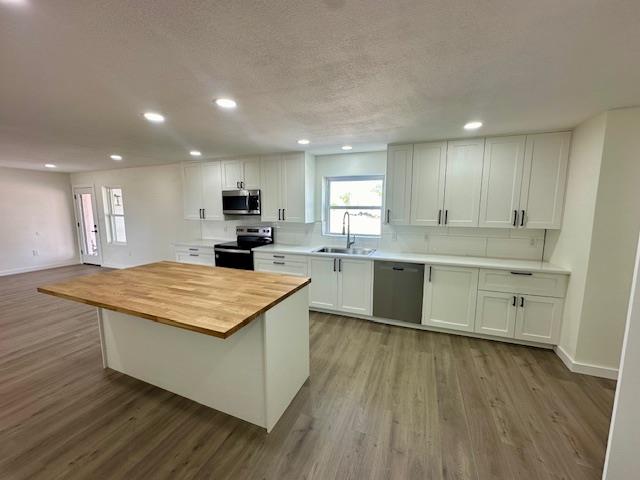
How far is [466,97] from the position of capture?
1.92 meters

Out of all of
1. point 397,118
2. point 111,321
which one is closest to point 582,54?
point 397,118

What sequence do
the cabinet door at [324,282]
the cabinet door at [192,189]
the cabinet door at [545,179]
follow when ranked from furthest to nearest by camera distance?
the cabinet door at [192,189] < the cabinet door at [324,282] < the cabinet door at [545,179]

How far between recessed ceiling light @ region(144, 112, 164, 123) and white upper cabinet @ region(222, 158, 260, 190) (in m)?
1.77

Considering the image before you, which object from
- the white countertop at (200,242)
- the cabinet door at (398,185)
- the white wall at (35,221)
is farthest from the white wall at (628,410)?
the white wall at (35,221)

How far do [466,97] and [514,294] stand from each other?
2.14m

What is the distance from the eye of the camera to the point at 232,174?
4406 mm

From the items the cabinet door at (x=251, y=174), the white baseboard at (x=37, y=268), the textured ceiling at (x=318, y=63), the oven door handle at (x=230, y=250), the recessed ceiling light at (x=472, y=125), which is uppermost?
the recessed ceiling light at (x=472, y=125)

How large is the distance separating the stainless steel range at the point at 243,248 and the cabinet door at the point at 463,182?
2.86m

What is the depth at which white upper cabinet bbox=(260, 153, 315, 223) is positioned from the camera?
394cm

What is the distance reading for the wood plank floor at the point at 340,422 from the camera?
1529mm

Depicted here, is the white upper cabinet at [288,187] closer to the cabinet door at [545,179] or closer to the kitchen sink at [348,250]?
the kitchen sink at [348,250]

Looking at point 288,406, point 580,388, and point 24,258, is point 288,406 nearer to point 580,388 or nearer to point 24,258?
point 580,388

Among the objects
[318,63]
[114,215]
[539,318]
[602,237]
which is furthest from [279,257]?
[114,215]

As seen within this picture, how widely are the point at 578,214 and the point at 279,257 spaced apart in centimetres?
345
